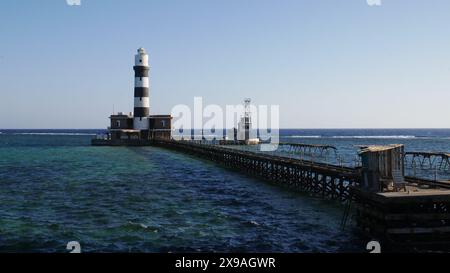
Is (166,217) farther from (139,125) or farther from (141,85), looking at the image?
(139,125)

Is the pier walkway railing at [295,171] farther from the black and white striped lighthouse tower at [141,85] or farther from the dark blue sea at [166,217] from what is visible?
the black and white striped lighthouse tower at [141,85]

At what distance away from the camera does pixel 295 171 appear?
32.6 metres

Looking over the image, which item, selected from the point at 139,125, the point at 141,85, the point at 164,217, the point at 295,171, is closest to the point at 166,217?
the point at 164,217

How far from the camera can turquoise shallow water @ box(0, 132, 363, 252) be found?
1662 centimetres

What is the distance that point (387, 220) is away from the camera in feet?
52.3

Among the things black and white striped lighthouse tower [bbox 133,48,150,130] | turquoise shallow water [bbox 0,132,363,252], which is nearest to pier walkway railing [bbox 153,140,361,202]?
turquoise shallow water [bbox 0,132,363,252]

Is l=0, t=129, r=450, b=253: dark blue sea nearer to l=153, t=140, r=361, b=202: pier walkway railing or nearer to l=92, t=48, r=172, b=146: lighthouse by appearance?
l=153, t=140, r=361, b=202: pier walkway railing

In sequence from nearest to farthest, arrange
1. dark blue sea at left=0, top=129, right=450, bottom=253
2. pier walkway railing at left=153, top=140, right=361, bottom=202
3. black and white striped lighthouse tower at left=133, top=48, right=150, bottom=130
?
dark blue sea at left=0, top=129, right=450, bottom=253 → pier walkway railing at left=153, top=140, right=361, bottom=202 → black and white striped lighthouse tower at left=133, top=48, right=150, bottom=130

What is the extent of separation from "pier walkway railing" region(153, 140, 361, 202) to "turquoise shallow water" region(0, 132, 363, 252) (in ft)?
4.59

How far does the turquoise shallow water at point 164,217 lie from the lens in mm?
16625

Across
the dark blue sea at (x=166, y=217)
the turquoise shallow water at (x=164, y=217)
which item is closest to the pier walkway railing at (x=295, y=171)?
the dark blue sea at (x=166, y=217)

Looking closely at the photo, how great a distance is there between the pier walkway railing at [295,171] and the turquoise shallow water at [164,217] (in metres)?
1.40
